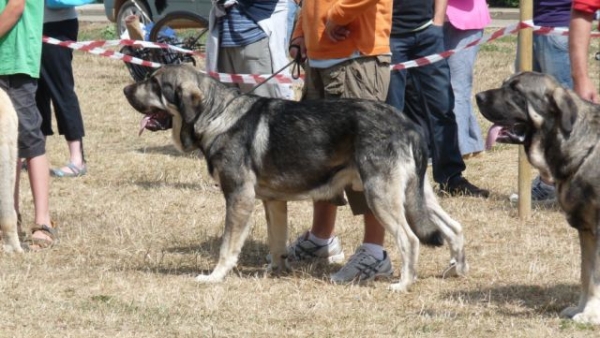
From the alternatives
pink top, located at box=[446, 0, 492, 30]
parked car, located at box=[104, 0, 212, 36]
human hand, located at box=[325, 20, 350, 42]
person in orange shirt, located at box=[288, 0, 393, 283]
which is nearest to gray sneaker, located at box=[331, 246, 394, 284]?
person in orange shirt, located at box=[288, 0, 393, 283]

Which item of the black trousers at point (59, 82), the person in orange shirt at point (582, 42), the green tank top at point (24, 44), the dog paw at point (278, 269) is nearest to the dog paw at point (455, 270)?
the dog paw at point (278, 269)

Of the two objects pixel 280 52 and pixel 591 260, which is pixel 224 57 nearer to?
pixel 280 52

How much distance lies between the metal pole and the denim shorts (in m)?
3.27

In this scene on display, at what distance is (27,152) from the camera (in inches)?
298

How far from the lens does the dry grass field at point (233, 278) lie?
5727 millimetres

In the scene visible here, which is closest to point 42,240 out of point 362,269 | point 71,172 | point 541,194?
point 362,269

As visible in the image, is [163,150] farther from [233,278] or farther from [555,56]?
[233,278]

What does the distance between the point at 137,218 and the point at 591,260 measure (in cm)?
376

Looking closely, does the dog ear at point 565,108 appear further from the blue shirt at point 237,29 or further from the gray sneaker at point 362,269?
the blue shirt at point 237,29

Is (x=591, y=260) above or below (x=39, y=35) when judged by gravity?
below

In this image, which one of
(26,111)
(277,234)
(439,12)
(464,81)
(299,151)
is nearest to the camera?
(299,151)

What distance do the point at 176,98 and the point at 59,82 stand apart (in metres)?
3.51

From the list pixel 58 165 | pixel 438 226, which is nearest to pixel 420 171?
pixel 438 226

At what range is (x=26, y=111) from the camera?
24.5 feet
